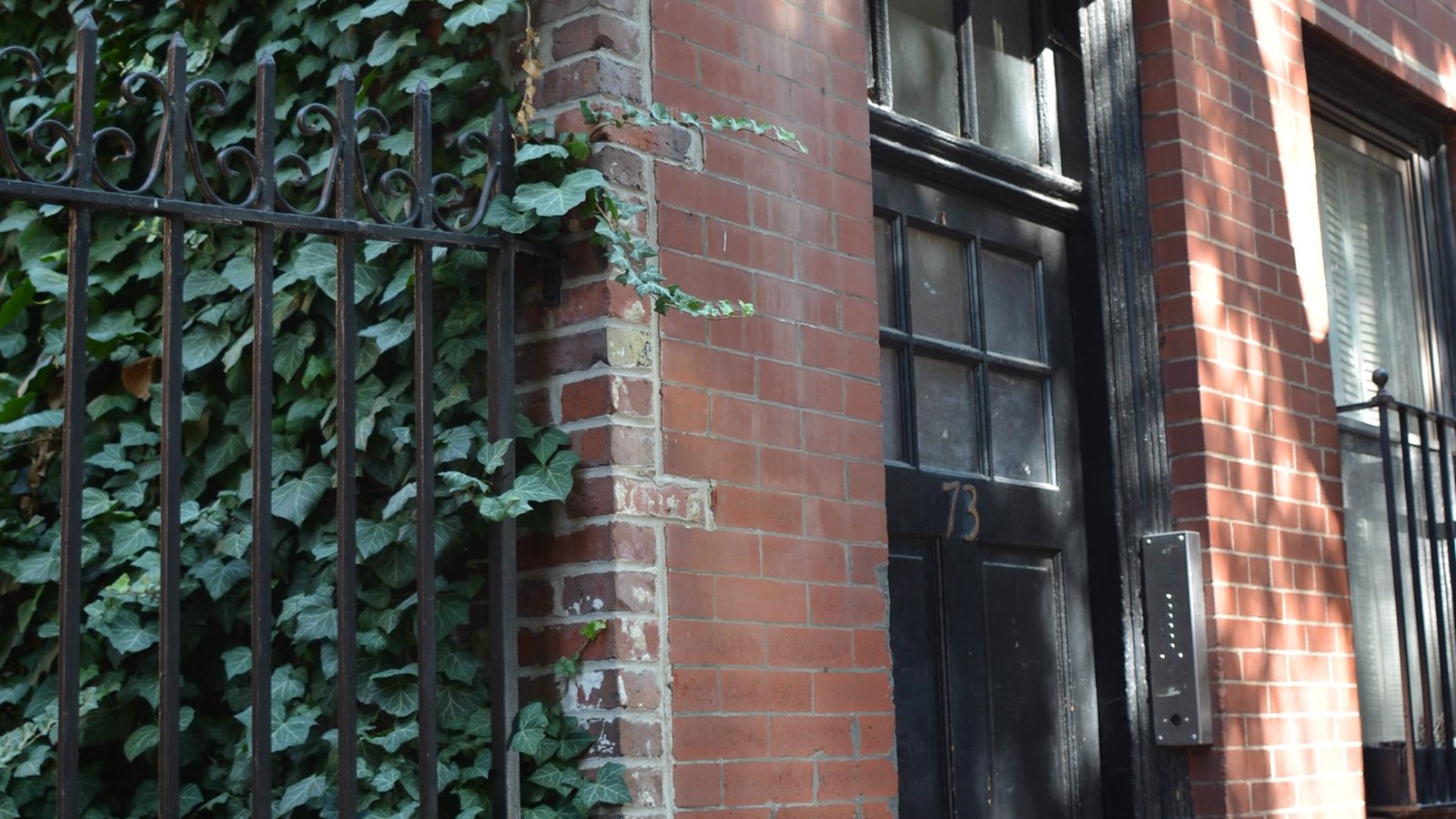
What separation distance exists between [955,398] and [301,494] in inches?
64.6

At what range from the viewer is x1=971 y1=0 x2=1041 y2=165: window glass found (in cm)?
419

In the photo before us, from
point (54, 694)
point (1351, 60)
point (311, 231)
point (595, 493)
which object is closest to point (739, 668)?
point (595, 493)

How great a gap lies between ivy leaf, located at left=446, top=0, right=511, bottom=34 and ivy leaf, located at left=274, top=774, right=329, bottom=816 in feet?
4.24

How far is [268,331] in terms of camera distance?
2.50 m

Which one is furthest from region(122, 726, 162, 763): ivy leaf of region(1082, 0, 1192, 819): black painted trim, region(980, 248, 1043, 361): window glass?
region(1082, 0, 1192, 819): black painted trim

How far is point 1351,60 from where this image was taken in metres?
5.14

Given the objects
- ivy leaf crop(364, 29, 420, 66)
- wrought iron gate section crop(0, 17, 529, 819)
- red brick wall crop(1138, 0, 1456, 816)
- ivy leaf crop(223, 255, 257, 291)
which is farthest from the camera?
red brick wall crop(1138, 0, 1456, 816)

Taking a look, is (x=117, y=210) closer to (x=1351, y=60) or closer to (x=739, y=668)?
(x=739, y=668)

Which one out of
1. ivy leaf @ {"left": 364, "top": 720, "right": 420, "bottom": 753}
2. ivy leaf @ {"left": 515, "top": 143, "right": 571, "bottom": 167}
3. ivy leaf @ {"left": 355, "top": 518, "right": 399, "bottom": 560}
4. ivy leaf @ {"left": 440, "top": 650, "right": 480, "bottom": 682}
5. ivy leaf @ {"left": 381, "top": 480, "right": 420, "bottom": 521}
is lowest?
ivy leaf @ {"left": 364, "top": 720, "right": 420, "bottom": 753}

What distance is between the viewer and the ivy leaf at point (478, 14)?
9.45 feet

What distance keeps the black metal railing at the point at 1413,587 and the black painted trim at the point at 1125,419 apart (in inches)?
29.6

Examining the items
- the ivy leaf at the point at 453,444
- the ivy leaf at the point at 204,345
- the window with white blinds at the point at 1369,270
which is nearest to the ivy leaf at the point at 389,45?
the ivy leaf at the point at 204,345

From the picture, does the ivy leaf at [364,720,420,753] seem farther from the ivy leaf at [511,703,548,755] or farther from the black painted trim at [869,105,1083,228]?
the black painted trim at [869,105,1083,228]

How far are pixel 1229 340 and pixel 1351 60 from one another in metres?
1.40
